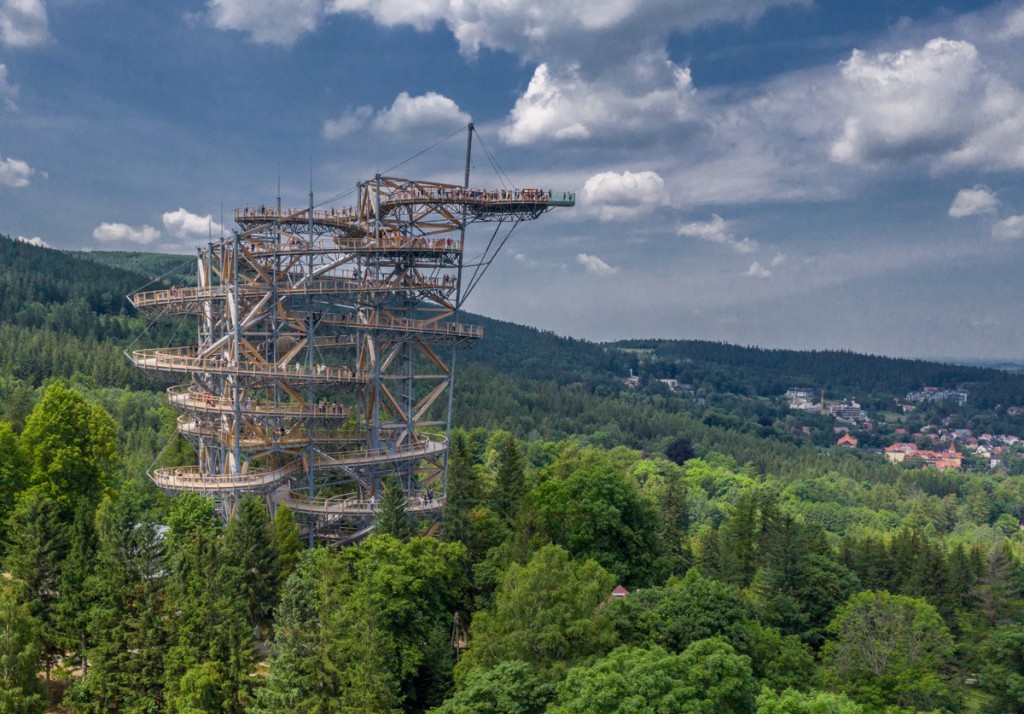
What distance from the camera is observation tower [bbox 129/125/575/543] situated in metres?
50.5

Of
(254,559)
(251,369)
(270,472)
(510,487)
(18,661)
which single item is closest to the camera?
(18,661)

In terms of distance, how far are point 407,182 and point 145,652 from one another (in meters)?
32.1

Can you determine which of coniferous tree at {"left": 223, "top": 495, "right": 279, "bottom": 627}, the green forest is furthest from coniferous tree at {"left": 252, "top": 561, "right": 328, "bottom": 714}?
coniferous tree at {"left": 223, "top": 495, "right": 279, "bottom": 627}

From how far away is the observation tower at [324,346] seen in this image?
50.5 meters

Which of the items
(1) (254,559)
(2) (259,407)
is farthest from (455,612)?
(2) (259,407)

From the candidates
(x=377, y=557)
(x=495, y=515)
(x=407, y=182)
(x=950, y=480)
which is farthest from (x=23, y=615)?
(x=950, y=480)

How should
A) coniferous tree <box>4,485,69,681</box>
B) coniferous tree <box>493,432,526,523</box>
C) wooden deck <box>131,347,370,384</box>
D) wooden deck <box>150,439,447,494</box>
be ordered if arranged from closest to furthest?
coniferous tree <box>4,485,69,681</box> < wooden deck <box>150,439,447,494</box> < wooden deck <box>131,347,370,384</box> < coniferous tree <box>493,432,526,523</box>

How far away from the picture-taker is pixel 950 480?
165750 mm

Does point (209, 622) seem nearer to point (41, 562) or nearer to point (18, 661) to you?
point (18, 661)

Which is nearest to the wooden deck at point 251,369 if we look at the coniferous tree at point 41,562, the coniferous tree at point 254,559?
the coniferous tree at point 254,559

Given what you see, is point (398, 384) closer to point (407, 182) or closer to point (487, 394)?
point (407, 182)

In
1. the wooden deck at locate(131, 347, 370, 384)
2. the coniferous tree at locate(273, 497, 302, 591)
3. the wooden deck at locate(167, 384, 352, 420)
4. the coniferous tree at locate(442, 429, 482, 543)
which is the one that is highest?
the wooden deck at locate(131, 347, 370, 384)

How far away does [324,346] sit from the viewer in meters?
56.8

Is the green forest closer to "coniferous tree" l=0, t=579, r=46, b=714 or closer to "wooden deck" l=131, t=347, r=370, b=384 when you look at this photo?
"coniferous tree" l=0, t=579, r=46, b=714
